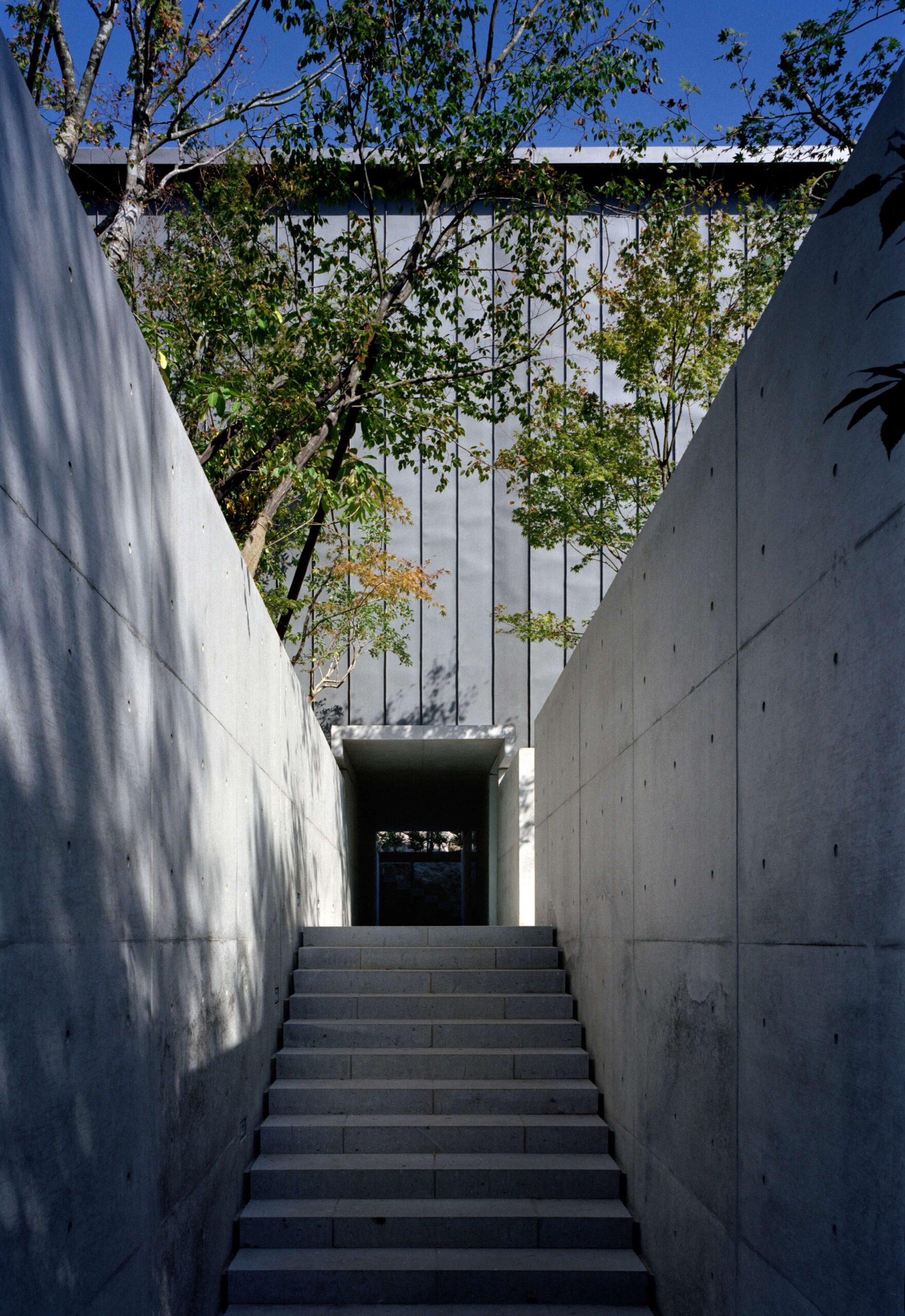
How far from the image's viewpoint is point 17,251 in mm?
2160

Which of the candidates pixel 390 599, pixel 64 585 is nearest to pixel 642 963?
pixel 64 585

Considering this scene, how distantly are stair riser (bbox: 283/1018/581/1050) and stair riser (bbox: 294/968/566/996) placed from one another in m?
0.41

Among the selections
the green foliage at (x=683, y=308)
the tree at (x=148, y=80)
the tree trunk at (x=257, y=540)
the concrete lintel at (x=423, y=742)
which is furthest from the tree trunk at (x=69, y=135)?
the concrete lintel at (x=423, y=742)

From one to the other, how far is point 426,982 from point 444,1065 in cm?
95

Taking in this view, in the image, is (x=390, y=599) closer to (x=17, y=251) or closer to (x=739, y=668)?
(x=739, y=668)

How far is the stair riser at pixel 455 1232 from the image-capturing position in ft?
16.0

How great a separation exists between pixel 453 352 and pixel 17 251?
6.44 m

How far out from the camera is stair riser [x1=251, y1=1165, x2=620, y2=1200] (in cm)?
518

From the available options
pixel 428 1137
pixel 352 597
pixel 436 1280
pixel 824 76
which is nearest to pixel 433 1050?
pixel 428 1137

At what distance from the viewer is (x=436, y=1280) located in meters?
4.64

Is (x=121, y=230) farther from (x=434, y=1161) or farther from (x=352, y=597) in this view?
(x=352, y=597)

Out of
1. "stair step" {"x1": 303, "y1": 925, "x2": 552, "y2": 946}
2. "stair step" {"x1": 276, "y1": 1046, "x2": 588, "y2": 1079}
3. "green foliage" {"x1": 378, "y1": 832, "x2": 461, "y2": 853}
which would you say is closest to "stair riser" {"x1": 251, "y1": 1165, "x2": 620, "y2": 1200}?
"stair step" {"x1": 276, "y1": 1046, "x2": 588, "y2": 1079}

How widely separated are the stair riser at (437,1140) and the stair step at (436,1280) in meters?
0.77

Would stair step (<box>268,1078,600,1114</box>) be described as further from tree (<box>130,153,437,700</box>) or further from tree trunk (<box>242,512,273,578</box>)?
tree (<box>130,153,437,700</box>)
